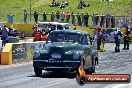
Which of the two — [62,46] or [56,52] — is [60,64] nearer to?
[56,52]

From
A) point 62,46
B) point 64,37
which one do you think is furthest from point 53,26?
point 62,46

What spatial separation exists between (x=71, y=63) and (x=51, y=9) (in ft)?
155

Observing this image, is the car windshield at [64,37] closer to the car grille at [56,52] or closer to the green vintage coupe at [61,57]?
the green vintage coupe at [61,57]

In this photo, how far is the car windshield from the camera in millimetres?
18562

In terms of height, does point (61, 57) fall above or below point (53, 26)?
above

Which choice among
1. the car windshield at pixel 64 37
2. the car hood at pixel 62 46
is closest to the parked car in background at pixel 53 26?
the car windshield at pixel 64 37

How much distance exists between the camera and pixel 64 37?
18.6m

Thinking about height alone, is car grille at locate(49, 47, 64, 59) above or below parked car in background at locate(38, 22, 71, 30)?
above

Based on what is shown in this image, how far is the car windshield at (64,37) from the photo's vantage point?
18.6m

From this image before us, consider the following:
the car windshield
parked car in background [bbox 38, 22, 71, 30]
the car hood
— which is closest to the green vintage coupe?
the car hood

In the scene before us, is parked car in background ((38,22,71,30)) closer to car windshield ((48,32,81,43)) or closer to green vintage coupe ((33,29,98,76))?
car windshield ((48,32,81,43))

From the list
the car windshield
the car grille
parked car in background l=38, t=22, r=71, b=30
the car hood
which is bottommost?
parked car in background l=38, t=22, r=71, b=30

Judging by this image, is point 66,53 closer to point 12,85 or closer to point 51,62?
Result: point 51,62

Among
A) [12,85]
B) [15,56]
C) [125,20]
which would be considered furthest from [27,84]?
[125,20]
